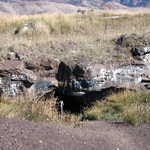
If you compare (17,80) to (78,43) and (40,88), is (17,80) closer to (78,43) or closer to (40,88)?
(40,88)

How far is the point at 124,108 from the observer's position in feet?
46.2

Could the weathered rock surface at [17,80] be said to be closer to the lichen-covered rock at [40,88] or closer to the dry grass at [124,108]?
the lichen-covered rock at [40,88]

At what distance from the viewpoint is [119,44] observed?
18.4 m

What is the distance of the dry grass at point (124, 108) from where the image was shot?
12.4 meters

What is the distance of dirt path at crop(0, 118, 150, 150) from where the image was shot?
876 centimetres

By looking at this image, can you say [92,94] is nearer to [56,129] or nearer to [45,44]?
[45,44]

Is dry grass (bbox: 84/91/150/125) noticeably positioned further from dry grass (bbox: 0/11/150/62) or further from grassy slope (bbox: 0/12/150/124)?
dry grass (bbox: 0/11/150/62)

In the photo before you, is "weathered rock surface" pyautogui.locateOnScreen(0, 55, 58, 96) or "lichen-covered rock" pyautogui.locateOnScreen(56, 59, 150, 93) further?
"weathered rock surface" pyautogui.locateOnScreen(0, 55, 58, 96)

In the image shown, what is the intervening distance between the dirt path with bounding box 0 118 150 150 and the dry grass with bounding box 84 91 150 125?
128 cm

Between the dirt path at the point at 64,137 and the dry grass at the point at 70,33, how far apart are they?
6.73 metres

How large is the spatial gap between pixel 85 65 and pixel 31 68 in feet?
7.05

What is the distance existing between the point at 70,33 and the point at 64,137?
13548mm

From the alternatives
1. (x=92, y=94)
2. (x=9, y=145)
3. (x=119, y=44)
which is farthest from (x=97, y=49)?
(x=9, y=145)

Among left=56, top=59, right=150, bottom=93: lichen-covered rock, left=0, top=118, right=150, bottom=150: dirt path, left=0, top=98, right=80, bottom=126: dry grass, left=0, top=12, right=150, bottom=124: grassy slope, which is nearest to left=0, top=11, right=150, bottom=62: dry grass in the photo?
left=0, top=12, right=150, bottom=124: grassy slope
